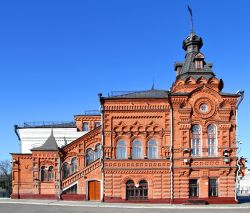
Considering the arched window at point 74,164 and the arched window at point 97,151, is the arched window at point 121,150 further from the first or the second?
the arched window at point 74,164

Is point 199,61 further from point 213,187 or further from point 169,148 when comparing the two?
point 213,187

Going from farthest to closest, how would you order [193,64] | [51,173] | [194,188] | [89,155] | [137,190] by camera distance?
1. [89,155]
2. [51,173]
3. [193,64]
4. [137,190]
5. [194,188]

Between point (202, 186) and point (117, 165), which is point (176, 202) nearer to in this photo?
point (202, 186)

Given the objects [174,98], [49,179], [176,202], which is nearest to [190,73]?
[174,98]

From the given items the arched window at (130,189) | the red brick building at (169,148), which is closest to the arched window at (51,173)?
the red brick building at (169,148)

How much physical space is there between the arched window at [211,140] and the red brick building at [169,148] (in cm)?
6

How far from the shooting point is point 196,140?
32844 millimetres

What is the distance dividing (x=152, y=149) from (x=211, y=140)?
5.15m

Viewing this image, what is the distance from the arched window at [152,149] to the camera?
1312 inches

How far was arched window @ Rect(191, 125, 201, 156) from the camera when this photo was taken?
32.7 meters

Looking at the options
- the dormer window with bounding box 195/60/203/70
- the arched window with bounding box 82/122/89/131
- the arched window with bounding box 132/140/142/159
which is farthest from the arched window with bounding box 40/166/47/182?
the dormer window with bounding box 195/60/203/70

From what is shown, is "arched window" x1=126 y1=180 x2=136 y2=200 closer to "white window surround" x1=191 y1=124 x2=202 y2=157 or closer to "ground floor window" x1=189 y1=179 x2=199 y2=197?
"ground floor window" x1=189 y1=179 x2=199 y2=197

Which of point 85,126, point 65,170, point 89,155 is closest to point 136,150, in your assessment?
point 89,155

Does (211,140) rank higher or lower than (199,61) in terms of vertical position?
lower
